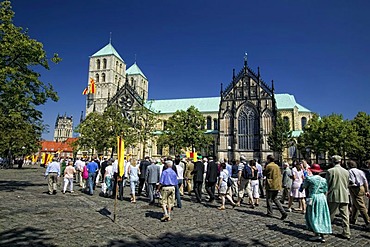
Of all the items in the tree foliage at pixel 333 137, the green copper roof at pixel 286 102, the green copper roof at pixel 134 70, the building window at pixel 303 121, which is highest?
the green copper roof at pixel 134 70

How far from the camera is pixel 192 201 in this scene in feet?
44.0

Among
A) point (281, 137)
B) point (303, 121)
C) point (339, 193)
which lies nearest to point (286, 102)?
point (303, 121)

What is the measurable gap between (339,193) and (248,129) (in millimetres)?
47697

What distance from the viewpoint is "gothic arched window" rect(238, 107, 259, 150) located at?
176ft

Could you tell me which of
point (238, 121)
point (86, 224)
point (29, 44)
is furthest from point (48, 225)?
point (238, 121)

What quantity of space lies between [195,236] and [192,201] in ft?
20.9

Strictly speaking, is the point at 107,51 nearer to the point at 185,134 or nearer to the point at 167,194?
the point at 185,134

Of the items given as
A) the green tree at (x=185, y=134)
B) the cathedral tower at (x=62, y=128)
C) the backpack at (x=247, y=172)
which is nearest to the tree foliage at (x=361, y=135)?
the green tree at (x=185, y=134)

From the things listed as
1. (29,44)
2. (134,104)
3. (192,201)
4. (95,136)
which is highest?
(134,104)

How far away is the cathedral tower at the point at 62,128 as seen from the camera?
137250 millimetres

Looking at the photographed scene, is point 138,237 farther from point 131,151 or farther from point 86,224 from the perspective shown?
point 131,151

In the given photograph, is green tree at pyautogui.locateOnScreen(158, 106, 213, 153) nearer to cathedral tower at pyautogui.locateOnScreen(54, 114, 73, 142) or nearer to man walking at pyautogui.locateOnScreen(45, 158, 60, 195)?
man walking at pyautogui.locateOnScreen(45, 158, 60, 195)

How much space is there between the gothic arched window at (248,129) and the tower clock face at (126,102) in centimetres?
2609

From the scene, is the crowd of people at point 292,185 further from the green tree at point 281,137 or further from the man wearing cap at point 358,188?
the green tree at point 281,137
